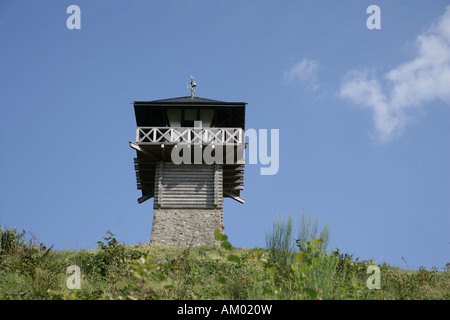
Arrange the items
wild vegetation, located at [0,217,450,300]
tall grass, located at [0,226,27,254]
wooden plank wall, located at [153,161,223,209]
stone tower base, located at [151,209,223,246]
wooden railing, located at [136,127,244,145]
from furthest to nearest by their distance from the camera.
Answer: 1. wooden railing, located at [136,127,244,145]
2. wooden plank wall, located at [153,161,223,209]
3. stone tower base, located at [151,209,223,246]
4. tall grass, located at [0,226,27,254]
5. wild vegetation, located at [0,217,450,300]

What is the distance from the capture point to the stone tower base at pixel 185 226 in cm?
1720

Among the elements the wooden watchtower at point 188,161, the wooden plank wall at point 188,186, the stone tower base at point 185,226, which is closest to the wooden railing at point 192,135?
the wooden watchtower at point 188,161

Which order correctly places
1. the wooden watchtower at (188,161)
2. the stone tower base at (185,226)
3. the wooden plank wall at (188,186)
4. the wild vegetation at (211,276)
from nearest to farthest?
the wild vegetation at (211,276) → the stone tower base at (185,226) → the wooden watchtower at (188,161) → the wooden plank wall at (188,186)

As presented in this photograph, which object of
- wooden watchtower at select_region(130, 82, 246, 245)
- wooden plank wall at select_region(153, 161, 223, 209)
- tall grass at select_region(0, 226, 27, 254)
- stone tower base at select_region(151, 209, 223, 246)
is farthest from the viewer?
wooden plank wall at select_region(153, 161, 223, 209)

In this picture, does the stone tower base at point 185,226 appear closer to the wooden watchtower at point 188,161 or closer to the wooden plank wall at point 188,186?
the wooden watchtower at point 188,161

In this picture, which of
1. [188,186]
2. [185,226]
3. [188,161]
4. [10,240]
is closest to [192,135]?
[188,161]

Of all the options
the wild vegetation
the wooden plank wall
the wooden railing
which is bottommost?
the wild vegetation

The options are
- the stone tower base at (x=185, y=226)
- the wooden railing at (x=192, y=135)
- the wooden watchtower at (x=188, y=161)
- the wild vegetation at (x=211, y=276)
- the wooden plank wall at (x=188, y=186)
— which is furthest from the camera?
the wooden railing at (x=192, y=135)

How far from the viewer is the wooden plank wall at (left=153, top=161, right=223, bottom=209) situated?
18.0m

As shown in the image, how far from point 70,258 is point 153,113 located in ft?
33.4

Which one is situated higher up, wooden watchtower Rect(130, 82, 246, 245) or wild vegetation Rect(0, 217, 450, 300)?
wooden watchtower Rect(130, 82, 246, 245)

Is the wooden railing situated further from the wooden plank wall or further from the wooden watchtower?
the wooden plank wall

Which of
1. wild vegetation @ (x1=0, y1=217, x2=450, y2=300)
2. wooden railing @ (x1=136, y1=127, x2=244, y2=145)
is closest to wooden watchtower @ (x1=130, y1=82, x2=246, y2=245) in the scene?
wooden railing @ (x1=136, y1=127, x2=244, y2=145)
